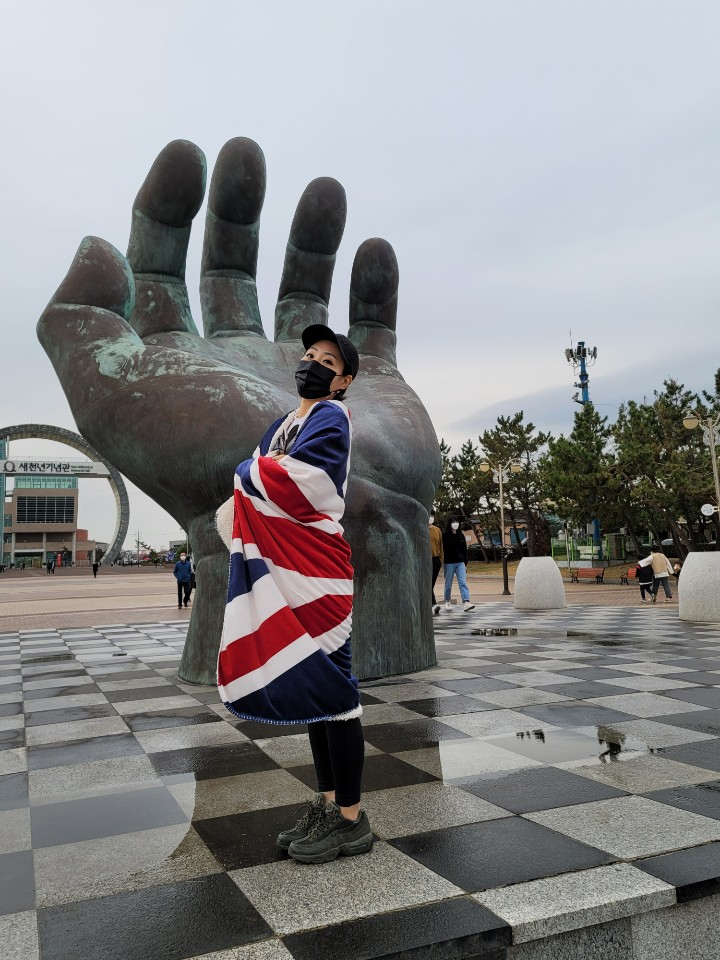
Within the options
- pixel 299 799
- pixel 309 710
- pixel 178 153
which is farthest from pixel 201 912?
pixel 178 153

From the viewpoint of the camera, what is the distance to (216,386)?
4.79m

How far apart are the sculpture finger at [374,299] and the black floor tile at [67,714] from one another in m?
3.63

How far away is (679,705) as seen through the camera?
3.99 meters

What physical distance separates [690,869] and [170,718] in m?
2.87

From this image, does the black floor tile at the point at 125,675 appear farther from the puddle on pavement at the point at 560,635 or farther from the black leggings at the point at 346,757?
the puddle on pavement at the point at 560,635

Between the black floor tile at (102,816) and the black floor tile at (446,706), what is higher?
the black floor tile at (102,816)

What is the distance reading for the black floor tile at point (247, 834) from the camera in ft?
6.84

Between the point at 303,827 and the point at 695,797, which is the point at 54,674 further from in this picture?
the point at 695,797

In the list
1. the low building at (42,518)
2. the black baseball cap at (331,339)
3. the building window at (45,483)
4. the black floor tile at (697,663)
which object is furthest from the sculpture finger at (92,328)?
the building window at (45,483)

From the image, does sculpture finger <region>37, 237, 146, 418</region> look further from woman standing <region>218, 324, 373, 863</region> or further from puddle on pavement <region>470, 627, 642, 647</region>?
puddle on pavement <region>470, 627, 642, 647</region>

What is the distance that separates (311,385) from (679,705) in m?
3.00

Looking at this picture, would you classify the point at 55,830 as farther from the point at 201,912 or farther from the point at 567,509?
the point at 567,509

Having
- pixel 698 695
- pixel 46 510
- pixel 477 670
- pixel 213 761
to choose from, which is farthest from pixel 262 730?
pixel 46 510

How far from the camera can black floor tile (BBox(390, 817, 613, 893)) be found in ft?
6.25
